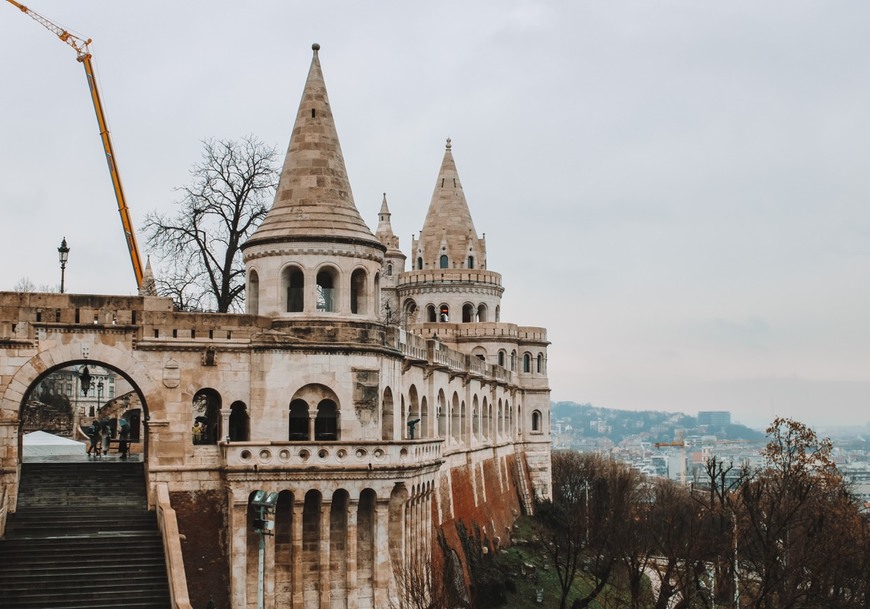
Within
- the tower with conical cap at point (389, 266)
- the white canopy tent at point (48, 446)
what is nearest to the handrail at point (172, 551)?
the white canopy tent at point (48, 446)

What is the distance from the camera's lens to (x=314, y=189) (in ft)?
119

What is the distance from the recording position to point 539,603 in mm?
48156

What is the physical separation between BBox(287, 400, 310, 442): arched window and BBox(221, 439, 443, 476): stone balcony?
1.97m

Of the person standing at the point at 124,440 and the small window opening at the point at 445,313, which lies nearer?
the person standing at the point at 124,440

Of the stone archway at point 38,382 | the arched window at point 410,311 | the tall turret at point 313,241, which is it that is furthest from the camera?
the arched window at point 410,311

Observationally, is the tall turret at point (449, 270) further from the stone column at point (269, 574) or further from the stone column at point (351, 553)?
the stone column at point (269, 574)

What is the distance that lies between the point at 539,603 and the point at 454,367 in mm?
10410

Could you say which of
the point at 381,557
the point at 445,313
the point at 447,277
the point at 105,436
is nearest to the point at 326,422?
the point at 381,557

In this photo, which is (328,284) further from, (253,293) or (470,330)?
(470,330)

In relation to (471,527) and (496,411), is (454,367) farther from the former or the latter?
(496,411)

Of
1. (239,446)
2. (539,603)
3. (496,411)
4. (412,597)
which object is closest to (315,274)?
(239,446)

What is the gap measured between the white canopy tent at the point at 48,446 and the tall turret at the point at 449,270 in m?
34.1

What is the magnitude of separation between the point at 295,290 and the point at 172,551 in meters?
9.69

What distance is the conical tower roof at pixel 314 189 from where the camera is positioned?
3581 cm
